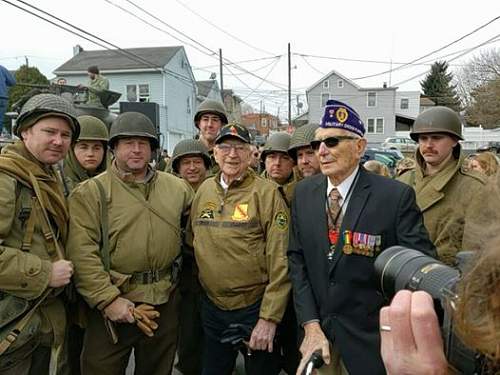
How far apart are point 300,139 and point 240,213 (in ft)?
4.24

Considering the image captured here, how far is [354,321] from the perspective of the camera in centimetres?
240

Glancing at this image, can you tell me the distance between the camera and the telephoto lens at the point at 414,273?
3.38ft

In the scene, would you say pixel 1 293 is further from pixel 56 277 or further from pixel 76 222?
pixel 76 222

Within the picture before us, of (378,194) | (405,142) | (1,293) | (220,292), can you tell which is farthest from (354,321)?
(405,142)

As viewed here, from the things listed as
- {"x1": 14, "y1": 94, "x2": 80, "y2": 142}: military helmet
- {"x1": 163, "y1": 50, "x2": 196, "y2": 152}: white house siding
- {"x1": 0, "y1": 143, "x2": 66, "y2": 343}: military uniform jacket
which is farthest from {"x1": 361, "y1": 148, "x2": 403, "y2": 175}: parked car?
{"x1": 0, "y1": 143, "x2": 66, "y2": 343}: military uniform jacket

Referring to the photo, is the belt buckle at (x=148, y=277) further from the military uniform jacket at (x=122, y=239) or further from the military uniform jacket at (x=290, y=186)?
the military uniform jacket at (x=290, y=186)

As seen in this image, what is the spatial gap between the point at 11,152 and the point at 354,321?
7.04 ft

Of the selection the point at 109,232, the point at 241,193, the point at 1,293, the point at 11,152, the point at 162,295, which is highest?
the point at 11,152

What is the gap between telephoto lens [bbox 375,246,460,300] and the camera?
103 centimetres

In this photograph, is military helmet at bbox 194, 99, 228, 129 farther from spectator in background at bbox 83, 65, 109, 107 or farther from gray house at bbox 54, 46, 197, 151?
gray house at bbox 54, 46, 197, 151

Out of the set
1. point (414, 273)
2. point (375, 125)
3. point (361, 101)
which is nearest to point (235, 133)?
point (414, 273)

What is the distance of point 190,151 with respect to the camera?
4.23m

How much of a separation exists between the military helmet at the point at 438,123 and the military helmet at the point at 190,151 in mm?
1933

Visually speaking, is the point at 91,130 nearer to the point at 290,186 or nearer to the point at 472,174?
the point at 290,186
